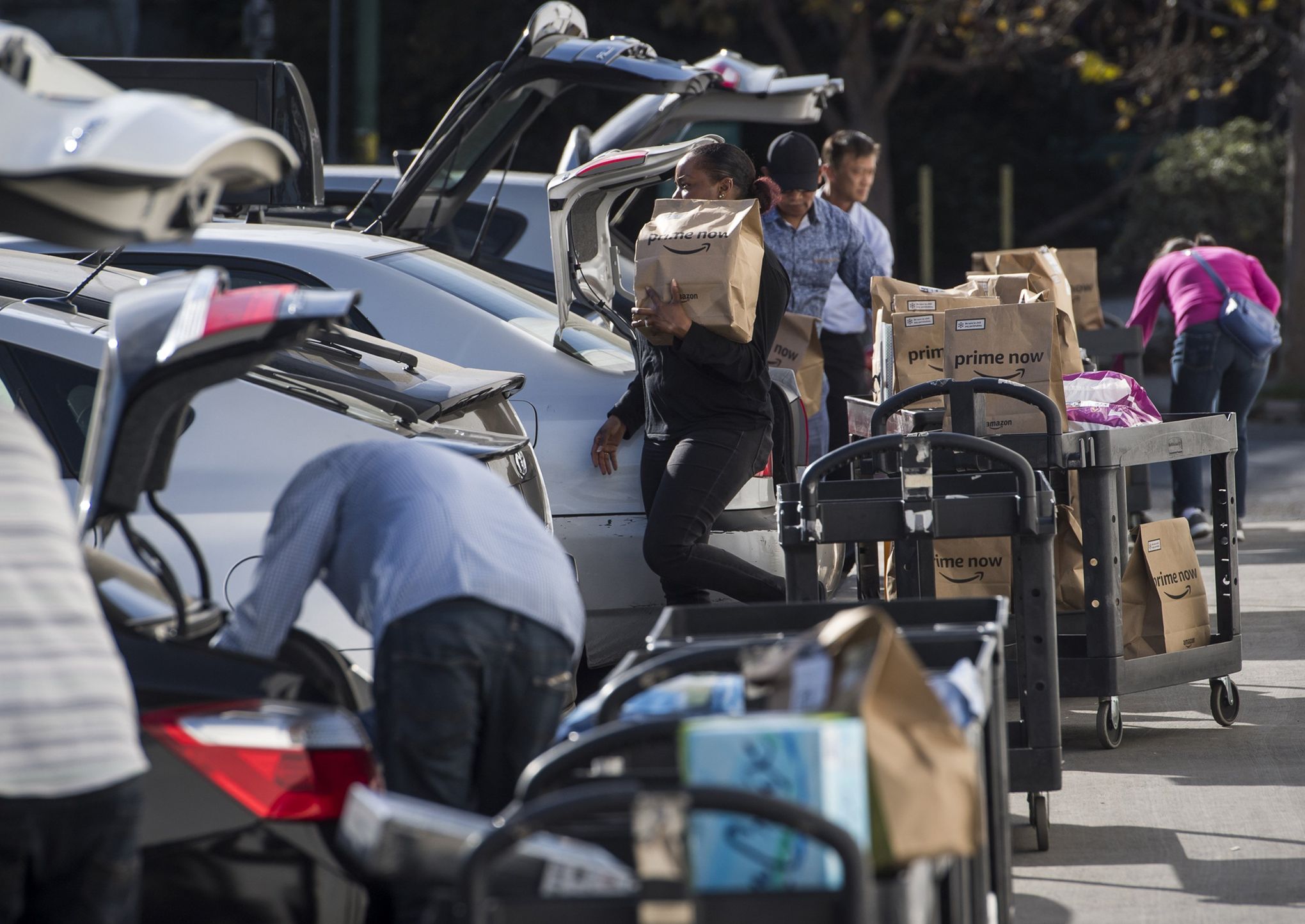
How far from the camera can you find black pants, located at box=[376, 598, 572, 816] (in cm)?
321

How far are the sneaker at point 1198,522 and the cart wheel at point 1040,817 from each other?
4762 mm

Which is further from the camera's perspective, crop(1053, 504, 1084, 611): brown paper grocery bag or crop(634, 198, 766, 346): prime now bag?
crop(1053, 504, 1084, 611): brown paper grocery bag

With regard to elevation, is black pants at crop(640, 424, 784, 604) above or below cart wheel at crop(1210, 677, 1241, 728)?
above

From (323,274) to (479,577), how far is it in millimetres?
3184

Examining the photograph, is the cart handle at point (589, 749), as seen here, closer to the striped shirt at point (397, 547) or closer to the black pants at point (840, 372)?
the striped shirt at point (397, 547)

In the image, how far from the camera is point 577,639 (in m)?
3.40

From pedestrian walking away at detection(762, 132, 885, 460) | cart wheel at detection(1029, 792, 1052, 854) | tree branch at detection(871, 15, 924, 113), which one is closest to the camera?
cart wheel at detection(1029, 792, 1052, 854)

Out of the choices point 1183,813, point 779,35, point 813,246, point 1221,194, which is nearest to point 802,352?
point 813,246

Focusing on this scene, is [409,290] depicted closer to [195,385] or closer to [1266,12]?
[195,385]

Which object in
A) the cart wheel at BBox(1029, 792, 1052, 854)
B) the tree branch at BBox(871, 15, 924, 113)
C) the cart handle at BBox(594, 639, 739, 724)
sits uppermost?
the tree branch at BBox(871, 15, 924, 113)

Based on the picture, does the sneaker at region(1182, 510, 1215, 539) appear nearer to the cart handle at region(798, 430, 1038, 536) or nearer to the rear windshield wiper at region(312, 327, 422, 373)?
the cart handle at region(798, 430, 1038, 536)

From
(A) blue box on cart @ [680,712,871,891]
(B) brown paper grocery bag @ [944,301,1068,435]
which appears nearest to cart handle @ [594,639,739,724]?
(A) blue box on cart @ [680,712,871,891]

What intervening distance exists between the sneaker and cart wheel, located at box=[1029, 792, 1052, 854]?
4.76 meters

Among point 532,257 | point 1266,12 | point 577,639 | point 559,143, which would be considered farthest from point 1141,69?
point 577,639
